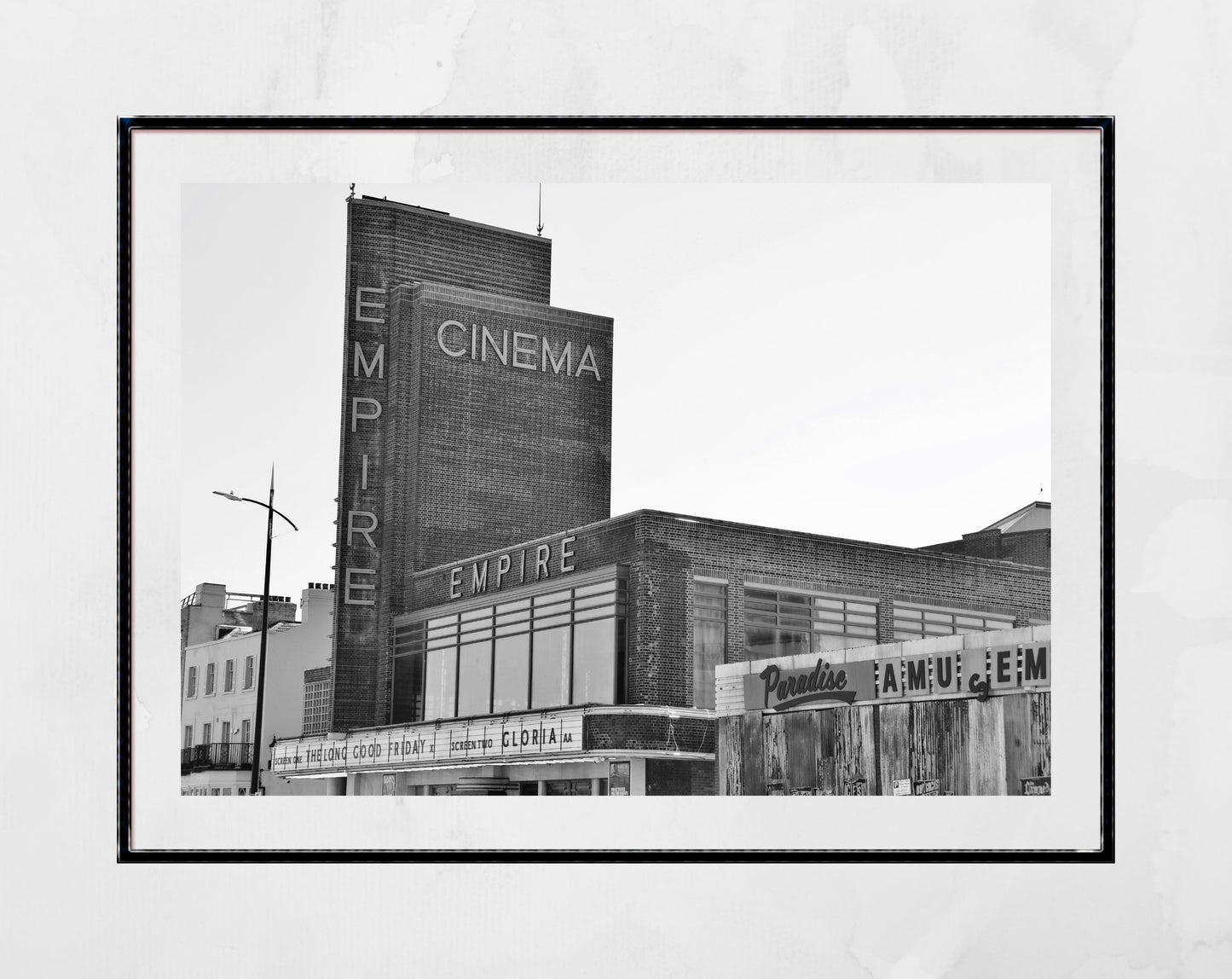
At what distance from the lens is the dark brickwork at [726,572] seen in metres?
15.2

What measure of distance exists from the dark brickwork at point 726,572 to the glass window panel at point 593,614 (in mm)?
268

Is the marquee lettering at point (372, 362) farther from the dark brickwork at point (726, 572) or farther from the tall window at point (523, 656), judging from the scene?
the tall window at point (523, 656)

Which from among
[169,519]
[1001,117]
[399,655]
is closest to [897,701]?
[1001,117]

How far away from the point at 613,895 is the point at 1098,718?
1963 mm

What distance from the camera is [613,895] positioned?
5.23 metres

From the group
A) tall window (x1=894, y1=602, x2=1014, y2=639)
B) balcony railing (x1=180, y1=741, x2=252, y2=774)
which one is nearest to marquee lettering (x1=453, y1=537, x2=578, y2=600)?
balcony railing (x1=180, y1=741, x2=252, y2=774)

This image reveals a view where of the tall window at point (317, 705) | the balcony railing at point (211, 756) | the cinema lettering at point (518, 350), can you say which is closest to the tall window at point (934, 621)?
the cinema lettering at point (518, 350)

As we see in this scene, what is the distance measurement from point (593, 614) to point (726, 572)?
62.1 inches

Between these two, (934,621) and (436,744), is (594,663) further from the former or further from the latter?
(934,621)

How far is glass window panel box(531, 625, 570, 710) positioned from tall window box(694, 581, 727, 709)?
143 centimetres

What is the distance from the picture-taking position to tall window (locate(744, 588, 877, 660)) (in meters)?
16.0

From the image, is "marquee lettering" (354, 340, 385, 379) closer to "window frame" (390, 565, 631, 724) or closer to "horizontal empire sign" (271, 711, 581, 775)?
"window frame" (390, 565, 631, 724)
